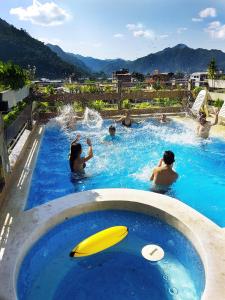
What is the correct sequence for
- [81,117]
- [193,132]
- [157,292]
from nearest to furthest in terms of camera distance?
[157,292] → [193,132] → [81,117]

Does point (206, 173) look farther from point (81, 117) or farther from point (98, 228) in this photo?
point (81, 117)

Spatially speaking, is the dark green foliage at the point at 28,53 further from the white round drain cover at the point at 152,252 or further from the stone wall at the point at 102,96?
the white round drain cover at the point at 152,252

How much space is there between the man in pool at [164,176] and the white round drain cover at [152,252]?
92.7 inches

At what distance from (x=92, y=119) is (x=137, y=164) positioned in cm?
822

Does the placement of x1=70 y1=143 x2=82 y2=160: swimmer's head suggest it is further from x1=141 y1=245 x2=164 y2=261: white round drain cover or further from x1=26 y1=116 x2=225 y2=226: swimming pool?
x1=141 y1=245 x2=164 y2=261: white round drain cover

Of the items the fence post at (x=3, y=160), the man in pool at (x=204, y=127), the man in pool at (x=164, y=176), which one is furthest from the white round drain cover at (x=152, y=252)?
the man in pool at (x=204, y=127)

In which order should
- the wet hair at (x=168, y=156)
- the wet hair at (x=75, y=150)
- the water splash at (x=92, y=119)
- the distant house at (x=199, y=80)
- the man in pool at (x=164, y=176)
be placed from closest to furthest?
the wet hair at (x=168, y=156) → the man in pool at (x=164, y=176) → the wet hair at (x=75, y=150) → the water splash at (x=92, y=119) → the distant house at (x=199, y=80)

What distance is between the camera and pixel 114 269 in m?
4.68

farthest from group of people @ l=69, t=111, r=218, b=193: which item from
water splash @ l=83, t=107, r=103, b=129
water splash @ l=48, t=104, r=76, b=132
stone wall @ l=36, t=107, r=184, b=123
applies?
stone wall @ l=36, t=107, r=184, b=123

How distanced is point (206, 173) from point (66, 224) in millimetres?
6181

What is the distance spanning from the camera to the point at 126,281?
14.5 feet

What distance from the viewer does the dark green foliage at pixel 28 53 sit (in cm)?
14038

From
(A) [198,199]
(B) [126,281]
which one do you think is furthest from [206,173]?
(B) [126,281]

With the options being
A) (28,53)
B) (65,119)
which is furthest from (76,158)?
(28,53)
